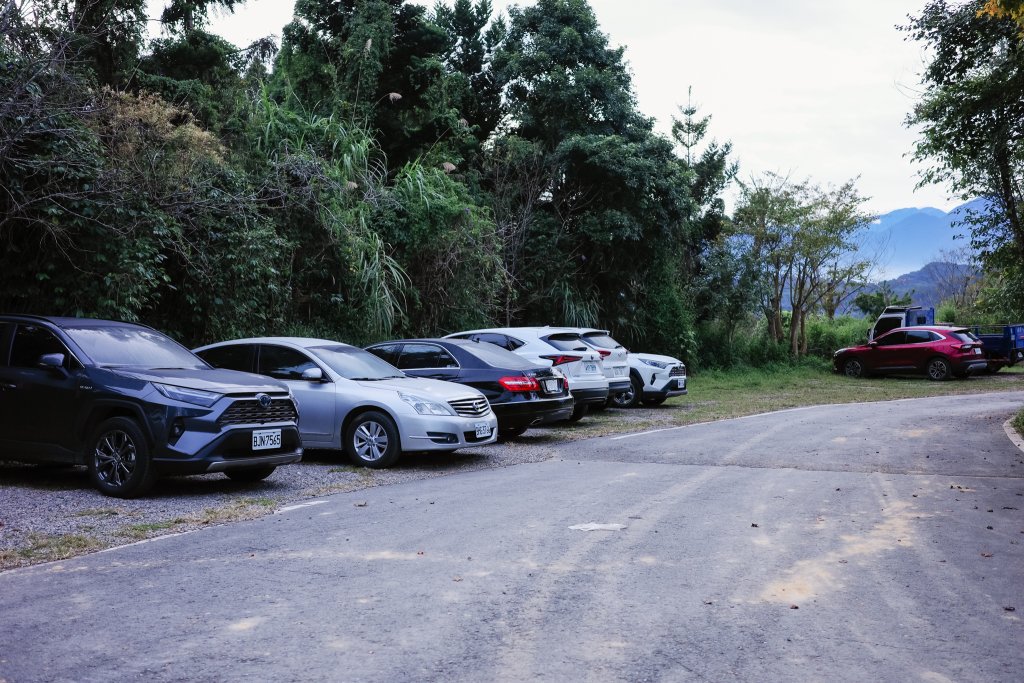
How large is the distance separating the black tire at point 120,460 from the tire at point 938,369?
85.5 feet

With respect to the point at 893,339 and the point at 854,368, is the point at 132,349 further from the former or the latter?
the point at 854,368

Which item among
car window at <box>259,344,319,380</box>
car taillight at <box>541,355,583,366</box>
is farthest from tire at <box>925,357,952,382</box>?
car window at <box>259,344,319,380</box>

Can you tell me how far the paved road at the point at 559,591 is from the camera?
436 cm

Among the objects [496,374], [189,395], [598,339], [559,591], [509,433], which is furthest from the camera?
[598,339]

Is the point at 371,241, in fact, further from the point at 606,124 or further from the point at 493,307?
the point at 606,124

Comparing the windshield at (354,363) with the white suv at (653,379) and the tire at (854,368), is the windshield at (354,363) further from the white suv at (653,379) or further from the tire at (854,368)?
the tire at (854,368)

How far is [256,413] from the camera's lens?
9.38 metres

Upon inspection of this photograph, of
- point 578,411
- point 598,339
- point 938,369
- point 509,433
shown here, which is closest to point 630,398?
point 598,339

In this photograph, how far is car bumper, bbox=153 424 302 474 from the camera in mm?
8781

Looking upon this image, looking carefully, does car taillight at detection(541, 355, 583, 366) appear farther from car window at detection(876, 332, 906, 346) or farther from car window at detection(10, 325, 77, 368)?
→ car window at detection(876, 332, 906, 346)

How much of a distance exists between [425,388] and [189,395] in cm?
343

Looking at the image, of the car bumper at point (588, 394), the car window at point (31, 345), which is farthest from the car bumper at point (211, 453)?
the car bumper at point (588, 394)

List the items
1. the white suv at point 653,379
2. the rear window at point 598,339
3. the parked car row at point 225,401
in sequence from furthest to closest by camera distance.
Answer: the white suv at point 653,379, the rear window at point 598,339, the parked car row at point 225,401

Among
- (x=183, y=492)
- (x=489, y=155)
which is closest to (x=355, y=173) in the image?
(x=489, y=155)
